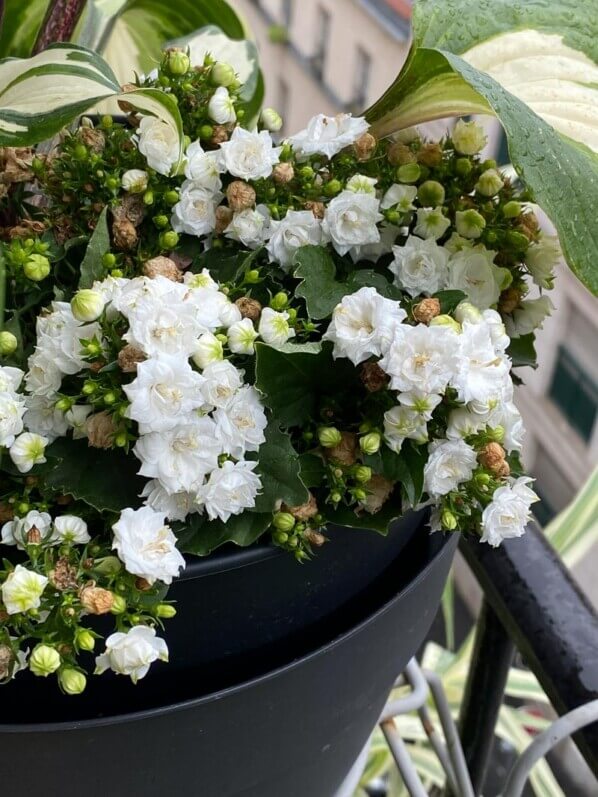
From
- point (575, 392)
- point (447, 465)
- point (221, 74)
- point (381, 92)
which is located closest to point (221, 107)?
point (221, 74)

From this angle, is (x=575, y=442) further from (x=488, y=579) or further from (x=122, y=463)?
(x=122, y=463)

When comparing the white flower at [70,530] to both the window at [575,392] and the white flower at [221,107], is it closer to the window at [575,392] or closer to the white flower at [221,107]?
the white flower at [221,107]

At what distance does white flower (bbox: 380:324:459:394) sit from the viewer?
0.38m

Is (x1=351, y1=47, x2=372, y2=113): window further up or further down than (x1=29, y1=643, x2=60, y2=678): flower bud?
further down

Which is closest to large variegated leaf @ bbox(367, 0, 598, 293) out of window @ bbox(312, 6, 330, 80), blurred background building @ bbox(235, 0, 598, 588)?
blurred background building @ bbox(235, 0, 598, 588)

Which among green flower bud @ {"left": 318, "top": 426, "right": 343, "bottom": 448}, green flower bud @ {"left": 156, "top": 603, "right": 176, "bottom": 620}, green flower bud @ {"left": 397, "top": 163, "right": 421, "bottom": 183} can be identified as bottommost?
green flower bud @ {"left": 156, "top": 603, "right": 176, "bottom": 620}

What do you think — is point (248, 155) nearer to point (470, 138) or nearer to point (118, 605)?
point (470, 138)

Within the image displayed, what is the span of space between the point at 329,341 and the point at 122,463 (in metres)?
0.12

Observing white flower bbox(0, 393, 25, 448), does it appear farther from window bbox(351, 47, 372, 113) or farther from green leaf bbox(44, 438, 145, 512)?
window bbox(351, 47, 372, 113)

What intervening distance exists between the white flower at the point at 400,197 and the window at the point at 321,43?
2.99 m

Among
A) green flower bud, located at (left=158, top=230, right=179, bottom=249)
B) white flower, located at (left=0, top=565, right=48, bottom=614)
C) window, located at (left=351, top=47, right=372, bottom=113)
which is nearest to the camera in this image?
white flower, located at (left=0, top=565, right=48, bottom=614)

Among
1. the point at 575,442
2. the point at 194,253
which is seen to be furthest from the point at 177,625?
the point at 575,442

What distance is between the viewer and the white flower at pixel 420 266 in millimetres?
451

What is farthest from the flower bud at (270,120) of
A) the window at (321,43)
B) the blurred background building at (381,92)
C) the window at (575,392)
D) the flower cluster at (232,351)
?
the window at (321,43)
